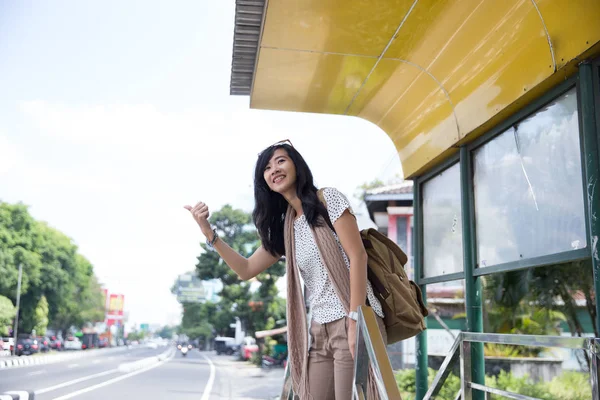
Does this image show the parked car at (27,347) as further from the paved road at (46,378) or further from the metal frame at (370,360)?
the metal frame at (370,360)

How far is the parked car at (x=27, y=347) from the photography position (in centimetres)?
2328

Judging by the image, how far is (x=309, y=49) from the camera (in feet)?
11.3

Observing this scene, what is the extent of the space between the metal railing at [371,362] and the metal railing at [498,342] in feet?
Result: 2.45

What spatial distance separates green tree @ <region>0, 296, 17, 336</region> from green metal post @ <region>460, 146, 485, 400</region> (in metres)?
19.4

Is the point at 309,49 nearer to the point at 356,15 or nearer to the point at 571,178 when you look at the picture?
the point at 356,15

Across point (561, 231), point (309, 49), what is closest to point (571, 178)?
point (561, 231)

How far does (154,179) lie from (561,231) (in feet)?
237

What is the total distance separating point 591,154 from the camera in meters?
2.27

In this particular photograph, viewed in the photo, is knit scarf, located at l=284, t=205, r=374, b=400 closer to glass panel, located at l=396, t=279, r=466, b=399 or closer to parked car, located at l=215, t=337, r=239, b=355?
glass panel, located at l=396, t=279, r=466, b=399

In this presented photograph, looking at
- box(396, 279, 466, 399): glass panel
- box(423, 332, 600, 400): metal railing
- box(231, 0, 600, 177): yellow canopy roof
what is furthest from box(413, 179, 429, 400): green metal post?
box(396, 279, 466, 399): glass panel

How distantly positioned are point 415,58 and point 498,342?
66.2 inches

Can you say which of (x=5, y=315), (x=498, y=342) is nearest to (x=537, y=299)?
(x=498, y=342)

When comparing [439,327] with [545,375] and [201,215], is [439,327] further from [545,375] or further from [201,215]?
[201,215]

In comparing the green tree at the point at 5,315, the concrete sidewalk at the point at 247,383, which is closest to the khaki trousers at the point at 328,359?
the concrete sidewalk at the point at 247,383
